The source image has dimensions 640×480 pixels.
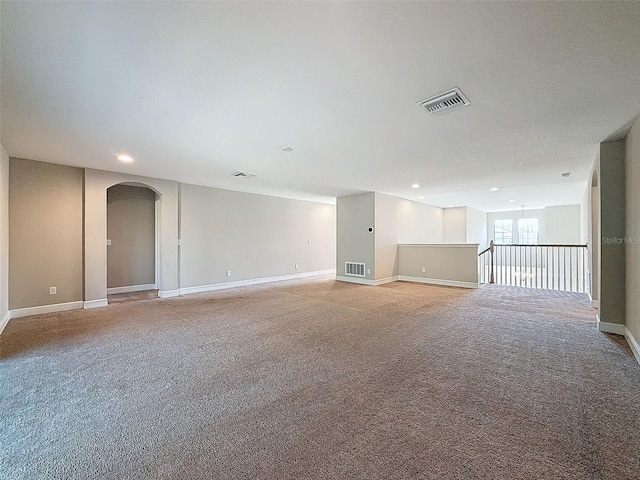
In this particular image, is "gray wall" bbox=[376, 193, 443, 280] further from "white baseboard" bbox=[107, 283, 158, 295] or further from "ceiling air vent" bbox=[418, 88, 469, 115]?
"white baseboard" bbox=[107, 283, 158, 295]

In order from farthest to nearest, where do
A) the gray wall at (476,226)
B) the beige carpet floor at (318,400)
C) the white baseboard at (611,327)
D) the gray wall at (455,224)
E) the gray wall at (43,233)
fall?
the gray wall at (476,226) < the gray wall at (455,224) < the gray wall at (43,233) < the white baseboard at (611,327) < the beige carpet floor at (318,400)

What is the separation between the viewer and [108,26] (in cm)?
167

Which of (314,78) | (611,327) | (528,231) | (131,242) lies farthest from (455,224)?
(131,242)

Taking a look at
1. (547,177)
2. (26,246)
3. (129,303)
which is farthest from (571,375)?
(26,246)

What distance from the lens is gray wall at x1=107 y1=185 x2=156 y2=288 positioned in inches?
253

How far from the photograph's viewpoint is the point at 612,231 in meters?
3.59

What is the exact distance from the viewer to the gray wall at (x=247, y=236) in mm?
6605

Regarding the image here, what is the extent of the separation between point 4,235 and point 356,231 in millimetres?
6796

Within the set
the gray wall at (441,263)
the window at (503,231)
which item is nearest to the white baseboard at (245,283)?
the gray wall at (441,263)

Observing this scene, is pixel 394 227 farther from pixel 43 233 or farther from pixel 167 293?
pixel 43 233

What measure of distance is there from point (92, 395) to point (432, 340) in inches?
131

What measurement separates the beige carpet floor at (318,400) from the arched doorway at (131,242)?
8.13 feet

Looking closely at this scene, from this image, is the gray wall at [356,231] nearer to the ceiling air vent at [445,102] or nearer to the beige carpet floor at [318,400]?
the beige carpet floor at [318,400]

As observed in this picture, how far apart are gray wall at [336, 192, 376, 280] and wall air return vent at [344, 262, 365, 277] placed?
113mm
